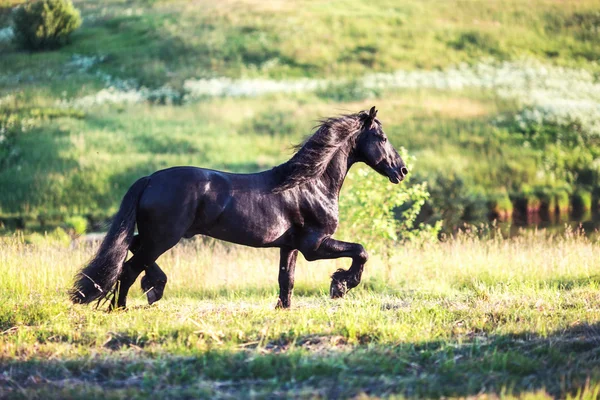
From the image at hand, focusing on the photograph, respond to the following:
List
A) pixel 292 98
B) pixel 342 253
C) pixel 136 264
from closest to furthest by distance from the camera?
1. pixel 136 264
2. pixel 342 253
3. pixel 292 98

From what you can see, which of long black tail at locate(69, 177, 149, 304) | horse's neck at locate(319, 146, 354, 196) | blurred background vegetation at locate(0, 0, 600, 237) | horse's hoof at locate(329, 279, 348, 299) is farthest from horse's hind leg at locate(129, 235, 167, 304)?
blurred background vegetation at locate(0, 0, 600, 237)

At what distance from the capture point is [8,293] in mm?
10352

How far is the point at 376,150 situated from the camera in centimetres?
932

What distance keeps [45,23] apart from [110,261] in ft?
116

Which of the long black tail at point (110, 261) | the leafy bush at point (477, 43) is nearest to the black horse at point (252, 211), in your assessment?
the long black tail at point (110, 261)

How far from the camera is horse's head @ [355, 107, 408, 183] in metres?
9.33

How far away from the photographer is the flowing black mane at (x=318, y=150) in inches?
352

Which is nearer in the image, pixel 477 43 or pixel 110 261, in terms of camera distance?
pixel 110 261

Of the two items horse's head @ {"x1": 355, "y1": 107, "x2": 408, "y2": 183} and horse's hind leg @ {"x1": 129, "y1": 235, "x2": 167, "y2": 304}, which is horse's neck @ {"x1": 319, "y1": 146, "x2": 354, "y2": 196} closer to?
horse's head @ {"x1": 355, "y1": 107, "x2": 408, "y2": 183}

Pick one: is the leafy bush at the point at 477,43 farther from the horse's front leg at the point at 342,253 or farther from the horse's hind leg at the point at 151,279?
the horse's hind leg at the point at 151,279

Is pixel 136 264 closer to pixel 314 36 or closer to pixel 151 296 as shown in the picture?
pixel 151 296

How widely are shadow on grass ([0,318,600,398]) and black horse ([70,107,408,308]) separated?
1.50m

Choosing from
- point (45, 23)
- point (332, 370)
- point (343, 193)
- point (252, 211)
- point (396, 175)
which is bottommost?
point (343, 193)

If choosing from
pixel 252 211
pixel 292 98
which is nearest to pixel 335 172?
pixel 252 211
